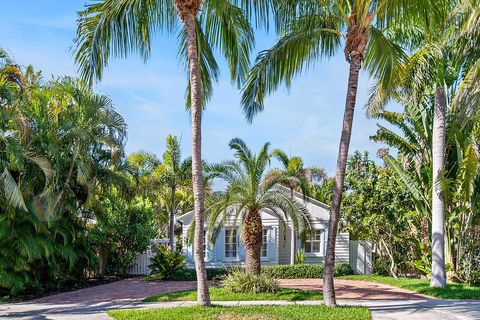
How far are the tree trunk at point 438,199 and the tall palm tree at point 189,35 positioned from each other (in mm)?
7182

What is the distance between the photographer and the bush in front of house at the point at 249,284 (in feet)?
47.3

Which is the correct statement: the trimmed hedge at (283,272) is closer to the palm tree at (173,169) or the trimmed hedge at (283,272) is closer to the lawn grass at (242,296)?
the lawn grass at (242,296)

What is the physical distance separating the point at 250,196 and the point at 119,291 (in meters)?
5.59

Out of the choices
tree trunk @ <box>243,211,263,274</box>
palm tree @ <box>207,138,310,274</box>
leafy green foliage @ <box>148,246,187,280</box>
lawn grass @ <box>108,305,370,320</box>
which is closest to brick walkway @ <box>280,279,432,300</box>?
tree trunk @ <box>243,211,263,274</box>

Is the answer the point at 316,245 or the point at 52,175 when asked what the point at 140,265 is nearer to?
the point at 316,245

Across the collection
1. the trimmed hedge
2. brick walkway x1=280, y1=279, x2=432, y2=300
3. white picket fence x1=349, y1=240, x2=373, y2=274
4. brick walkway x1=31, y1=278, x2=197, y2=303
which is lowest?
brick walkway x1=31, y1=278, x2=197, y2=303

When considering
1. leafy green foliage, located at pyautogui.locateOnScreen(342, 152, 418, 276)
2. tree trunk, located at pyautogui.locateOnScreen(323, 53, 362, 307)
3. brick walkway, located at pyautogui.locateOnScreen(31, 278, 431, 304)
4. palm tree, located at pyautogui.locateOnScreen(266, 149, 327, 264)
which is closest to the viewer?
tree trunk, located at pyautogui.locateOnScreen(323, 53, 362, 307)

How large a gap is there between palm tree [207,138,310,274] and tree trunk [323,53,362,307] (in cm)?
405

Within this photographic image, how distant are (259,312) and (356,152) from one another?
12391 millimetres

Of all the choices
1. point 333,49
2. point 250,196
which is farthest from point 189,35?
point 250,196

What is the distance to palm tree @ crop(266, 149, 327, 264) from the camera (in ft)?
54.3

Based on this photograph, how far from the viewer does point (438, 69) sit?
49.7 feet

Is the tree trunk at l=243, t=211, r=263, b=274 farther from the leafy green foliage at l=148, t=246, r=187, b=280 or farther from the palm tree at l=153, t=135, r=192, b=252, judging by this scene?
the palm tree at l=153, t=135, r=192, b=252

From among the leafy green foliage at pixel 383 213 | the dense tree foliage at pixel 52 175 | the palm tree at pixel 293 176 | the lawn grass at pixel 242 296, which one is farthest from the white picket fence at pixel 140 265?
the leafy green foliage at pixel 383 213
